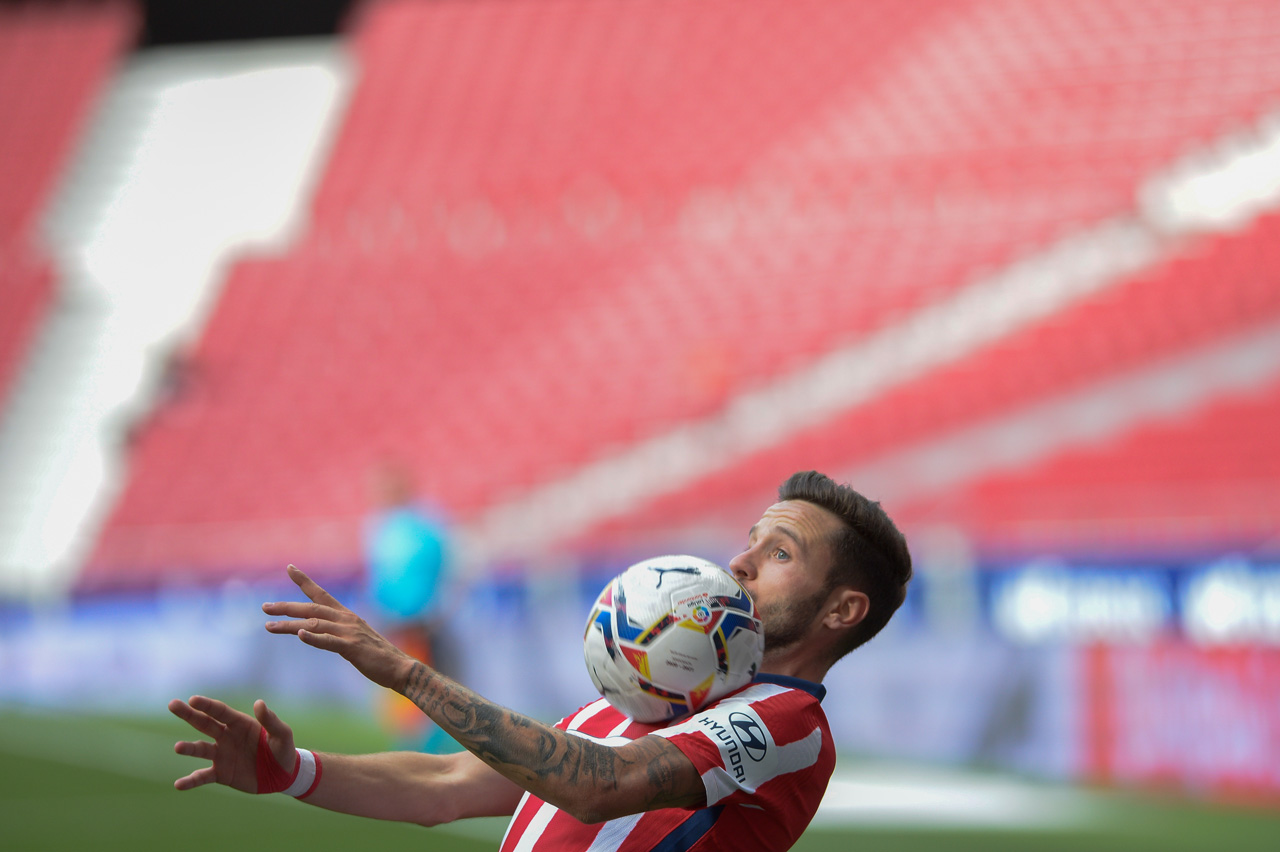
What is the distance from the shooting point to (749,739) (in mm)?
2641

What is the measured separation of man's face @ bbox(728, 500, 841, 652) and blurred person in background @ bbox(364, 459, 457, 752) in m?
5.81

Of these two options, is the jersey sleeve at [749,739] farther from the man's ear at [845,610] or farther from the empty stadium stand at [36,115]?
the empty stadium stand at [36,115]

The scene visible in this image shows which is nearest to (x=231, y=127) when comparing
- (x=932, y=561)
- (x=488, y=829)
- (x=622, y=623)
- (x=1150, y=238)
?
(x=1150, y=238)

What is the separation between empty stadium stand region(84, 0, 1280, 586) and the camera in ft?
57.5

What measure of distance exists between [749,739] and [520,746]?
0.44 m

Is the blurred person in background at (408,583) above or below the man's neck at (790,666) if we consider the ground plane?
above

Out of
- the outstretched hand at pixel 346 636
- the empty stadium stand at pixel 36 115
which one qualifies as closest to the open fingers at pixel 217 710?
the outstretched hand at pixel 346 636

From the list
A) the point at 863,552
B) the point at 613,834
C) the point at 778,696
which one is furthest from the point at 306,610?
the point at 863,552

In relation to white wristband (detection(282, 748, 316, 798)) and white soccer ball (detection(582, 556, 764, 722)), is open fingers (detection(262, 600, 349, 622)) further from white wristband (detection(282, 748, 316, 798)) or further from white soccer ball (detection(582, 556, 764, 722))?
white wristband (detection(282, 748, 316, 798))

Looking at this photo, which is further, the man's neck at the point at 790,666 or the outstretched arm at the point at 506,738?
the man's neck at the point at 790,666

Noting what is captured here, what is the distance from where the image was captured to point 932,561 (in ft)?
37.8

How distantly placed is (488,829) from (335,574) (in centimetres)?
801

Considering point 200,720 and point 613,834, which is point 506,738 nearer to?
point 613,834

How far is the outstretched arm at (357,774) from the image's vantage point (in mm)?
2773
